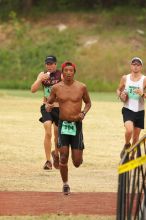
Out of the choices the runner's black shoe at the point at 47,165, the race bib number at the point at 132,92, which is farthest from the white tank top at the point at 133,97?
the runner's black shoe at the point at 47,165

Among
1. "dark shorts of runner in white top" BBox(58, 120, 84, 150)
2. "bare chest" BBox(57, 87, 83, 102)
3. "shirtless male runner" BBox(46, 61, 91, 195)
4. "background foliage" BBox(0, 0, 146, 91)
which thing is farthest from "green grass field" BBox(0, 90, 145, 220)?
"background foliage" BBox(0, 0, 146, 91)

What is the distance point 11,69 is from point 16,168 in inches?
1660

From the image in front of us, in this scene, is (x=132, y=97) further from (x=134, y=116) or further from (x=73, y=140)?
(x=73, y=140)

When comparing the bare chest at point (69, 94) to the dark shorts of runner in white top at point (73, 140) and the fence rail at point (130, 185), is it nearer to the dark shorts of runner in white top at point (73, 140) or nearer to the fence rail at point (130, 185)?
the dark shorts of runner in white top at point (73, 140)

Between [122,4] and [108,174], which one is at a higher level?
[122,4]

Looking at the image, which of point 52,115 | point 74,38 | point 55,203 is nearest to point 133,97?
point 52,115

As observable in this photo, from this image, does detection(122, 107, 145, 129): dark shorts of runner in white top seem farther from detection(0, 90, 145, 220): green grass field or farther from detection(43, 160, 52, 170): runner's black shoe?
detection(43, 160, 52, 170): runner's black shoe

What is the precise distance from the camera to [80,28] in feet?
213

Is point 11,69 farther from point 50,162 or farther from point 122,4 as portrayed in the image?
point 50,162

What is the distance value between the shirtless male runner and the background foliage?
39.0 metres

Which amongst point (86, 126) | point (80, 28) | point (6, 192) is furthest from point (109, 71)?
point (6, 192)

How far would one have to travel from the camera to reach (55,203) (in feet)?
41.4

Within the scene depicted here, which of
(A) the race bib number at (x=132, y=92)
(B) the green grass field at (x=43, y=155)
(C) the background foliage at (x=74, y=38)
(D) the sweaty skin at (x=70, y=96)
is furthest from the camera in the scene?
(C) the background foliage at (x=74, y=38)

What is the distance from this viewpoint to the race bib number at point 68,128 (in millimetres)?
13914
